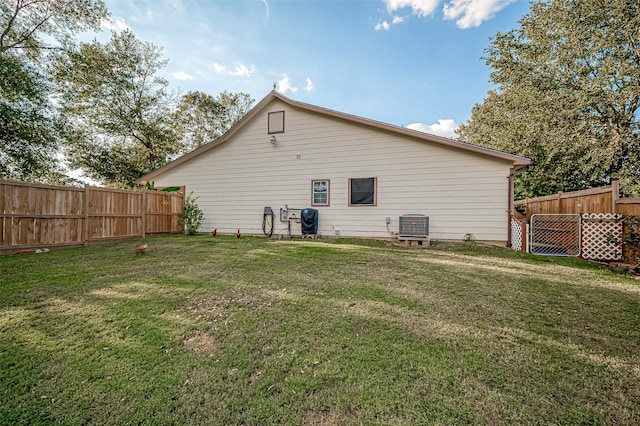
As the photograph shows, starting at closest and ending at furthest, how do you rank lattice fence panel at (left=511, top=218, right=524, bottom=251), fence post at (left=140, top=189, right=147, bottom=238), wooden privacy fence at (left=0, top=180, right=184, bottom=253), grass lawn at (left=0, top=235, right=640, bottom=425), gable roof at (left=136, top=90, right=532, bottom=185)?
grass lawn at (left=0, top=235, right=640, bottom=425) → wooden privacy fence at (left=0, top=180, right=184, bottom=253) → lattice fence panel at (left=511, top=218, right=524, bottom=251) → gable roof at (left=136, top=90, right=532, bottom=185) → fence post at (left=140, top=189, right=147, bottom=238)

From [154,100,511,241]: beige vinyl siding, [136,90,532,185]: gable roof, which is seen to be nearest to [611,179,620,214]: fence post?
[136,90,532,185]: gable roof

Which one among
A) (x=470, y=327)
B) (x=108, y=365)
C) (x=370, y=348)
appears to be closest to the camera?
(x=108, y=365)

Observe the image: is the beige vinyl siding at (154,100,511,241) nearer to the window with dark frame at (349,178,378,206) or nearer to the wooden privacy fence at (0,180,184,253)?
the window with dark frame at (349,178,378,206)

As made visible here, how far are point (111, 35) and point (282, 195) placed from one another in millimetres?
16864

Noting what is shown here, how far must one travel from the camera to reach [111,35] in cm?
1605

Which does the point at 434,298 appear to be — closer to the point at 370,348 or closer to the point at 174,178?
the point at 370,348

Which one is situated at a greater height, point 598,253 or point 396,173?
point 396,173

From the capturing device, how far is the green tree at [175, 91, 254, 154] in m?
20.5

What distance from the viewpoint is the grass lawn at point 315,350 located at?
1554 millimetres

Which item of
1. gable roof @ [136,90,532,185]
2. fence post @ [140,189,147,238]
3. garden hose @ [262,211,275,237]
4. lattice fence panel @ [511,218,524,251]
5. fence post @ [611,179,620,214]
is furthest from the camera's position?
garden hose @ [262,211,275,237]

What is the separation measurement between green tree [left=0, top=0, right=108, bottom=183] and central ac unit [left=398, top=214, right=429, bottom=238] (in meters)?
17.0

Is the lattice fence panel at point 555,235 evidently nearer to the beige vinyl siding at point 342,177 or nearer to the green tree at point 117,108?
the beige vinyl siding at point 342,177

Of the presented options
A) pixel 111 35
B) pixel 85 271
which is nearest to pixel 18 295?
pixel 85 271

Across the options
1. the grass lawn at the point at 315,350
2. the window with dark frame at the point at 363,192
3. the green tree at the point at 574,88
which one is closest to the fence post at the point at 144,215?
the grass lawn at the point at 315,350
